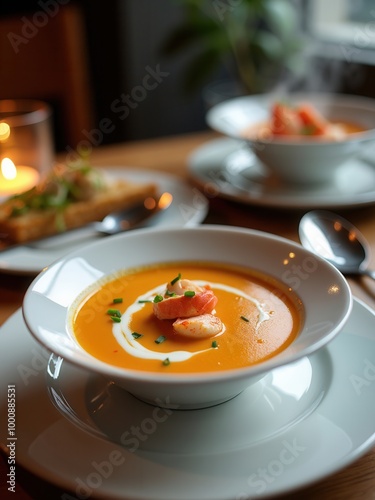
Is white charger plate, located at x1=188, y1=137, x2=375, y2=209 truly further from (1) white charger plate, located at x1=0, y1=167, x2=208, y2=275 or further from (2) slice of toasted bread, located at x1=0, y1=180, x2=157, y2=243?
(2) slice of toasted bread, located at x1=0, y1=180, x2=157, y2=243

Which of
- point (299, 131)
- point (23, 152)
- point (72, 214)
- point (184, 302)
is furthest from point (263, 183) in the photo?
point (184, 302)

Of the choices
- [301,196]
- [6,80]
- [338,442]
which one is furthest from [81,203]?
[6,80]

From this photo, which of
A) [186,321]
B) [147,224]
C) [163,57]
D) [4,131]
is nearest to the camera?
[186,321]

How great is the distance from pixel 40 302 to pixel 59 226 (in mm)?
595

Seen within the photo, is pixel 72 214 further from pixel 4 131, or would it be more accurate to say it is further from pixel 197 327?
pixel 197 327

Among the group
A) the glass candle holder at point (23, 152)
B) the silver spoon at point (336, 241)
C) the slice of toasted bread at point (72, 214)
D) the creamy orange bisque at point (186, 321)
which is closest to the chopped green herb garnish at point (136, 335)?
the creamy orange bisque at point (186, 321)

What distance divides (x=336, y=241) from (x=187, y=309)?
526 mm

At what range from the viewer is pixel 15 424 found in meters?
0.77

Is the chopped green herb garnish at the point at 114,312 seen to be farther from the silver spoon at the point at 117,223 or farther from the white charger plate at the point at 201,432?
the silver spoon at the point at 117,223

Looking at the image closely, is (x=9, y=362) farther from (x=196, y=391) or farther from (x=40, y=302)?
(x=196, y=391)

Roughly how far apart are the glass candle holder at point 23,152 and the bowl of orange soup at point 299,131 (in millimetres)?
477

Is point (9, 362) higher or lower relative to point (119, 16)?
lower

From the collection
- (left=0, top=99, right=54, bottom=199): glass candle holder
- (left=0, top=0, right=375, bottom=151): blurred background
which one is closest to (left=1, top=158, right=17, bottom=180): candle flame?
(left=0, top=99, right=54, bottom=199): glass candle holder

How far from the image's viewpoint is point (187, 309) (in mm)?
896
